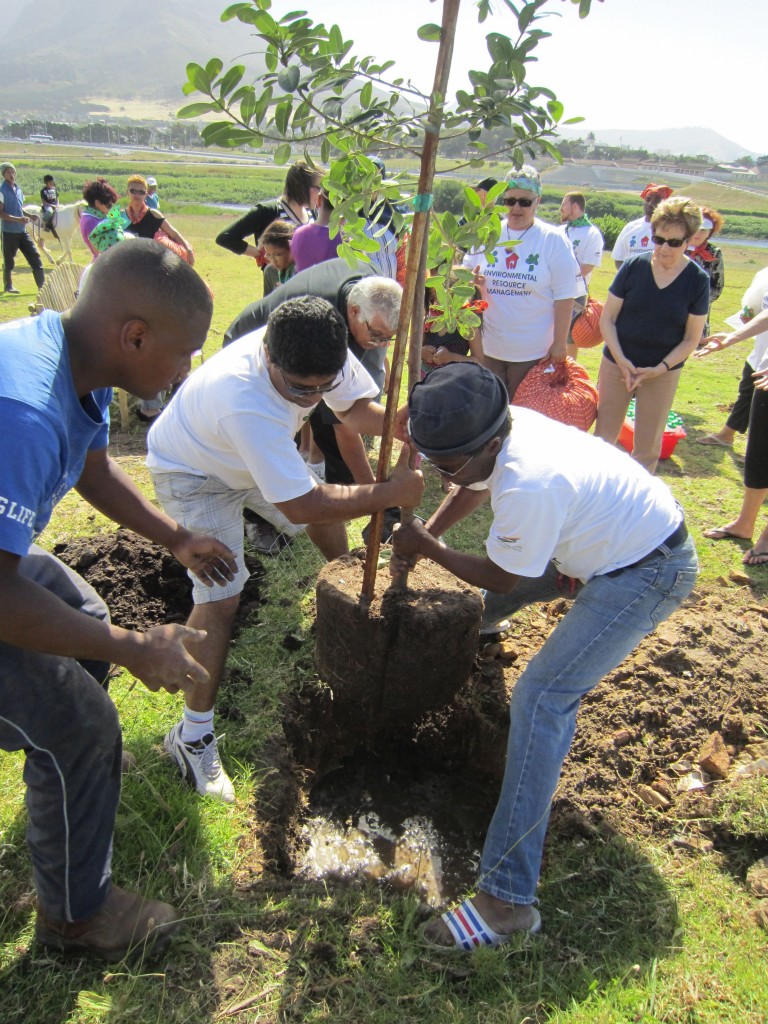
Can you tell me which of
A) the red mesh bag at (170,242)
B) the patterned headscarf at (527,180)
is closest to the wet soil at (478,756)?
the patterned headscarf at (527,180)

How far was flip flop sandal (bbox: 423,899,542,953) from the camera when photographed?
7.23ft

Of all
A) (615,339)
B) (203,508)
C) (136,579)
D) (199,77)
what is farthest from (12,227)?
(199,77)

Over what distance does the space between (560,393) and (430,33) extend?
10.3ft

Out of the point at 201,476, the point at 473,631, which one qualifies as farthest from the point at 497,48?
the point at 473,631

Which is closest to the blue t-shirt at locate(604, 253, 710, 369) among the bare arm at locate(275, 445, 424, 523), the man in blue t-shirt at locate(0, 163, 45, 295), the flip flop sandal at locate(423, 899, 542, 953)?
the bare arm at locate(275, 445, 424, 523)

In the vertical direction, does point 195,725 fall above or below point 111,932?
above

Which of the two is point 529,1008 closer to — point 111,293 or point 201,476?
point 201,476

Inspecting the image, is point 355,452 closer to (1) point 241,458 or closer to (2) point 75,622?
(1) point 241,458

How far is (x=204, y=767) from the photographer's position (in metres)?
2.72

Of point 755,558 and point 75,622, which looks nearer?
point 75,622

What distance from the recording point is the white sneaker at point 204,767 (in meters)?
2.69

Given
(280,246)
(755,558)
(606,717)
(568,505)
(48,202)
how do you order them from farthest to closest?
(48,202)
(280,246)
(755,558)
(606,717)
(568,505)

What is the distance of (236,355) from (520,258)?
9.67 ft

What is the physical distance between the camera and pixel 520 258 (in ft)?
15.9
